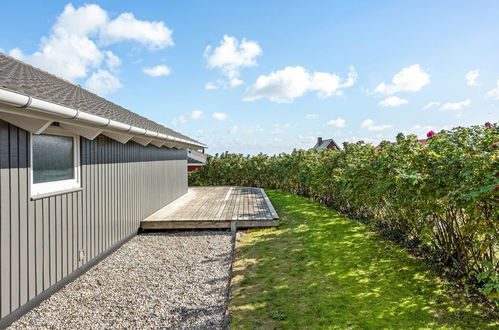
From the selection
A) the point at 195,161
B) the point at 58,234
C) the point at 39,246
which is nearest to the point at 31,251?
the point at 39,246

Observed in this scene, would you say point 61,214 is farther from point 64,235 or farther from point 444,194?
point 444,194

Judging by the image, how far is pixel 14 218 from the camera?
2.99 meters

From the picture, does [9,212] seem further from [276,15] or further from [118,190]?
[276,15]

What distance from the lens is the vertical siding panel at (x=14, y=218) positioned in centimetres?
295

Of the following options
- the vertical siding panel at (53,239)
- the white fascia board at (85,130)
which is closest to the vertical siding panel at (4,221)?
the vertical siding panel at (53,239)

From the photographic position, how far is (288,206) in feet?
34.8

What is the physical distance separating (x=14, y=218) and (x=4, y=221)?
0.14 metres

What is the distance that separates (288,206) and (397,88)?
7029 millimetres

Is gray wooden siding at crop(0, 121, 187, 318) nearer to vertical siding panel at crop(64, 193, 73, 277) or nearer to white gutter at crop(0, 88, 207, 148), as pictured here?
vertical siding panel at crop(64, 193, 73, 277)

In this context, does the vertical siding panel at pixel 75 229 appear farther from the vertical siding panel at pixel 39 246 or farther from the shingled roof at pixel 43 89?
the shingled roof at pixel 43 89

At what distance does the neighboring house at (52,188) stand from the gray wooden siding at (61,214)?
1 centimetres

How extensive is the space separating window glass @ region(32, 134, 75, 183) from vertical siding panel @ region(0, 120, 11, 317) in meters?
0.52

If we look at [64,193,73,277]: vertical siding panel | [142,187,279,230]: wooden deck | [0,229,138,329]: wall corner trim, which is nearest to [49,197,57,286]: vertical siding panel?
[0,229,138,329]: wall corner trim

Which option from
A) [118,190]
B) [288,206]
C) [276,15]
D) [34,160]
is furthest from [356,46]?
[34,160]
